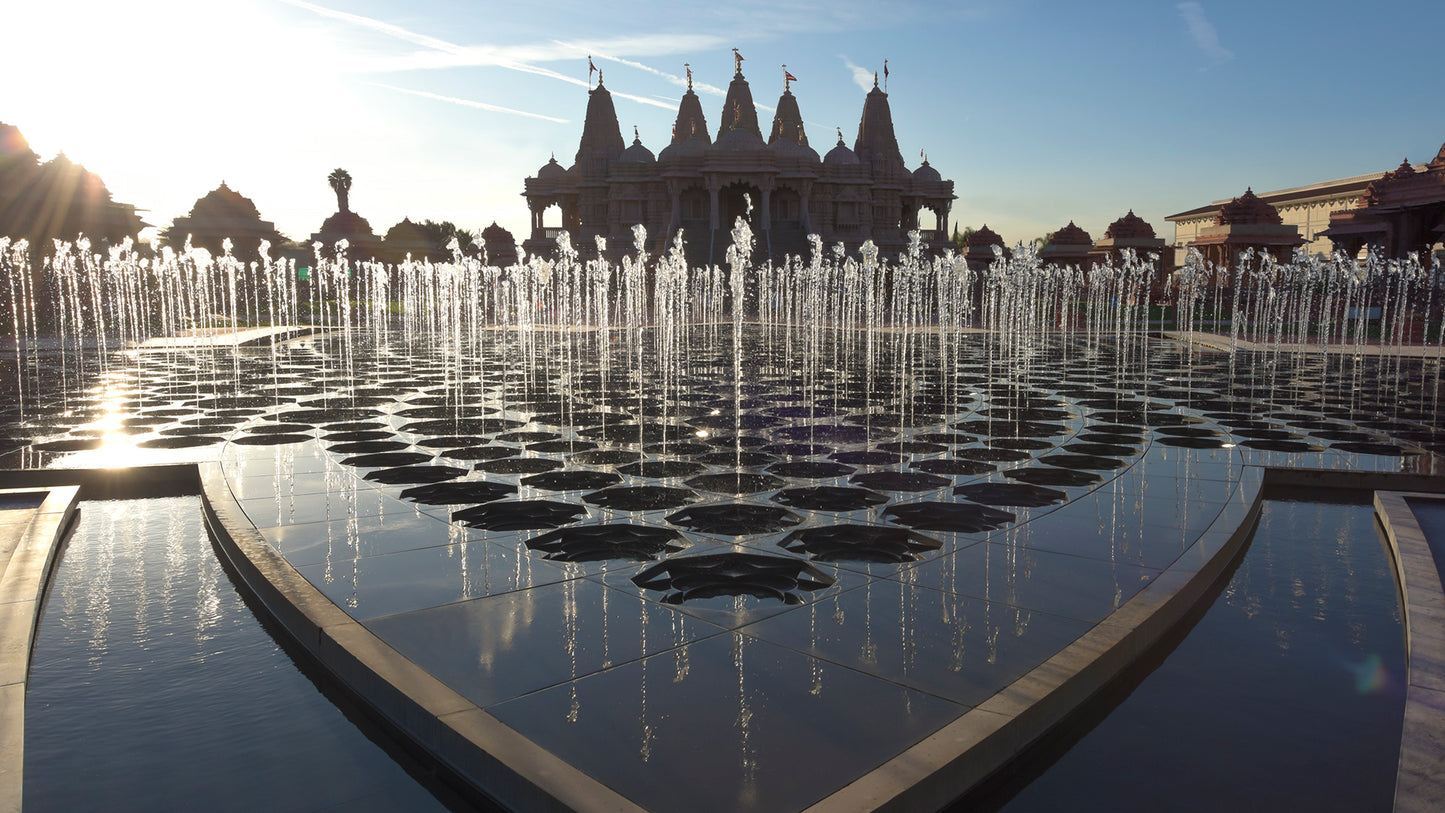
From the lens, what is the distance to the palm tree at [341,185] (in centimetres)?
7881

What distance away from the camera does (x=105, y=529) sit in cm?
614

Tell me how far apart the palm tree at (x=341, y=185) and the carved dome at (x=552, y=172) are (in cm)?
2473

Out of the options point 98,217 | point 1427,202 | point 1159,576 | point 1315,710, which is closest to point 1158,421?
point 1159,576

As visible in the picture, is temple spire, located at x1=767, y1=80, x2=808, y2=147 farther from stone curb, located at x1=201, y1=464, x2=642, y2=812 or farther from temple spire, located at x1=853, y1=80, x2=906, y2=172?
stone curb, located at x1=201, y1=464, x2=642, y2=812

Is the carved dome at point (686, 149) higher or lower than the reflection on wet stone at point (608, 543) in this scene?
higher

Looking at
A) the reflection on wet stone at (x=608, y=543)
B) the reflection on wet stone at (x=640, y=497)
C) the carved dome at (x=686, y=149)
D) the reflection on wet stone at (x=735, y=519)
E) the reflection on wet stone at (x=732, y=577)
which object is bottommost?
the reflection on wet stone at (x=732, y=577)

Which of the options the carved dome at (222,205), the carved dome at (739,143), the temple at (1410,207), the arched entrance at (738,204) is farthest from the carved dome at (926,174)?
the carved dome at (222,205)

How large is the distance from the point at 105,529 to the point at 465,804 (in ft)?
14.8

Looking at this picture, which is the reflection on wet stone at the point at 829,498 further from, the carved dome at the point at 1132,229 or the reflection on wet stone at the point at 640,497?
the carved dome at the point at 1132,229

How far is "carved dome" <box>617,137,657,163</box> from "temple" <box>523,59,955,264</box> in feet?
0.21

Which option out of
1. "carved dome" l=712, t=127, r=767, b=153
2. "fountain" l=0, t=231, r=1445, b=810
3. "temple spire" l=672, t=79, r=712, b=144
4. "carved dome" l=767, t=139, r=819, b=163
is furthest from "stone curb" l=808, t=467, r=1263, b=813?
"temple spire" l=672, t=79, r=712, b=144

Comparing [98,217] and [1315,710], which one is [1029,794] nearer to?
[1315,710]

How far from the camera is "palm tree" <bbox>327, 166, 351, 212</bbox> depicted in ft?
259

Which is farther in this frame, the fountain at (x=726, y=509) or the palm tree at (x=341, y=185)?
the palm tree at (x=341, y=185)
